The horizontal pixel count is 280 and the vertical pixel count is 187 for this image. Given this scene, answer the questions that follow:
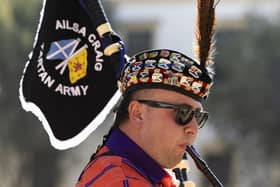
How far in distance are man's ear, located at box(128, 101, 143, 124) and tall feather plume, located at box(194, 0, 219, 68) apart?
1.39 feet

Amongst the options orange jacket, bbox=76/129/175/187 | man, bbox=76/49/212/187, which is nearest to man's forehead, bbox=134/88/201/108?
man, bbox=76/49/212/187

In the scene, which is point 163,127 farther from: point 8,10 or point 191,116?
point 8,10

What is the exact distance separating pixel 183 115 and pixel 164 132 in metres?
0.09

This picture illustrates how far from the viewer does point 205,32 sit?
3.51 metres

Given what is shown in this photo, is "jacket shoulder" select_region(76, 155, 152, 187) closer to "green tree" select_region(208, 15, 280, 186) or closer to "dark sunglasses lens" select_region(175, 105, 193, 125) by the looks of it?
"dark sunglasses lens" select_region(175, 105, 193, 125)

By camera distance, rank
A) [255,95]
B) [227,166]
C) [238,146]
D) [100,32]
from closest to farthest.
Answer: [100,32]
[255,95]
[238,146]
[227,166]

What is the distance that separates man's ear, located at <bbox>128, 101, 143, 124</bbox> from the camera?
3066 mm

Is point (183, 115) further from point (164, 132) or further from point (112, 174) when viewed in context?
point (112, 174)

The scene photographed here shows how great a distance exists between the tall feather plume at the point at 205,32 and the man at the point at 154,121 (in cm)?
29

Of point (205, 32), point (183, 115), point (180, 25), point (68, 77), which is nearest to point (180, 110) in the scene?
point (183, 115)

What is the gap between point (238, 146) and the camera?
2281 cm

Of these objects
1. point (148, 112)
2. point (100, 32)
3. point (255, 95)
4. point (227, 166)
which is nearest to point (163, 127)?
point (148, 112)

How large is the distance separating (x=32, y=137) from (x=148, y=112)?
18937 mm

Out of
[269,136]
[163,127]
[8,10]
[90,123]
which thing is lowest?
[269,136]
